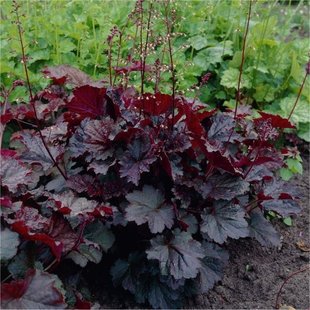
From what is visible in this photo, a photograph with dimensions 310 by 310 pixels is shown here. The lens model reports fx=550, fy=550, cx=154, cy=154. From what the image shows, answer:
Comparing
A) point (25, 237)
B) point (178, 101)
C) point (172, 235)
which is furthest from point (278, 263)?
point (25, 237)

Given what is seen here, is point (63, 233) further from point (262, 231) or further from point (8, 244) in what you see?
point (262, 231)

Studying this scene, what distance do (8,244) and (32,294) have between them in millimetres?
202

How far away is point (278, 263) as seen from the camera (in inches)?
114

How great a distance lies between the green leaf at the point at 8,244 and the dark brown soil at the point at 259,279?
760mm

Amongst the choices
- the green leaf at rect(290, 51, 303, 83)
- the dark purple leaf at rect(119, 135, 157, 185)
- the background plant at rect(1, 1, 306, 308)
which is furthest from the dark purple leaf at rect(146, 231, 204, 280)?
the green leaf at rect(290, 51, 303, 83)

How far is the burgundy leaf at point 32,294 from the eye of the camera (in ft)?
5.91

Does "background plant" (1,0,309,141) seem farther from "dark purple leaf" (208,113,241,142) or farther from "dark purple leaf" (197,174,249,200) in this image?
"dark purple leaf" (197,174,249,200)

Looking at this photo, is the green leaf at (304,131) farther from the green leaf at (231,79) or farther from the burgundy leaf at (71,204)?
the burgundy leaf at (71,204)

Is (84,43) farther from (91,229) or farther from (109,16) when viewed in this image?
(91,229)

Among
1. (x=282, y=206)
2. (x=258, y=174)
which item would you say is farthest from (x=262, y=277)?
(x=258, y=174)

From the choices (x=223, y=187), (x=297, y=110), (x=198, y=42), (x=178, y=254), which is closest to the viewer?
(x=178, y=254)

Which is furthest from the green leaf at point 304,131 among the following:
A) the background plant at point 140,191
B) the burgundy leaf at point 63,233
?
the burgundy leaf at point 63,233

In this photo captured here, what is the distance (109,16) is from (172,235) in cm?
196

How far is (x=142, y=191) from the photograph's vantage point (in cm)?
238
